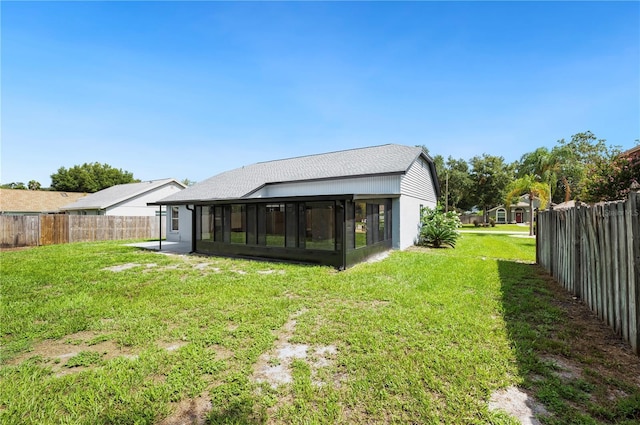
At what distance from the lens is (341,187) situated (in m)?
13.5

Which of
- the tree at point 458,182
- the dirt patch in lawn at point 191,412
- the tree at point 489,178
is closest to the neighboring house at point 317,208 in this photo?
the dirt patch in lawn at point 191,412

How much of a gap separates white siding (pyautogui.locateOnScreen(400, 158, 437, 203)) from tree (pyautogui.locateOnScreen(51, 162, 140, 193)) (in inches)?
2079

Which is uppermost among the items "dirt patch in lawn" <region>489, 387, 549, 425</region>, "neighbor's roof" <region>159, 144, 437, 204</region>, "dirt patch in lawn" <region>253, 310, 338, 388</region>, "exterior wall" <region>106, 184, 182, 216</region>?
"neighbor's roof" <region>159, 144, 437, 204</region>

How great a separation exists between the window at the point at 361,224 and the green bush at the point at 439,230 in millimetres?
5452

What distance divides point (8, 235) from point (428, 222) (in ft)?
72.1

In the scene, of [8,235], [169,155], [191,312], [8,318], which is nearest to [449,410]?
[191,312]

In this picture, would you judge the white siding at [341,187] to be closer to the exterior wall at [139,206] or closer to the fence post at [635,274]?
the fence post at [635,274]

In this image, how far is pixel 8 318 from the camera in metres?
4.35

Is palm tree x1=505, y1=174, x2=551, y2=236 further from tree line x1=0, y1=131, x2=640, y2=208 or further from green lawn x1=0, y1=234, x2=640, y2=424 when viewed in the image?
green lawn x1=0, y1=234, x2=640, y2=424

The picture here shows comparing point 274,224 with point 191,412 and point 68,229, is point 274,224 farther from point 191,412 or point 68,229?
point 68,229

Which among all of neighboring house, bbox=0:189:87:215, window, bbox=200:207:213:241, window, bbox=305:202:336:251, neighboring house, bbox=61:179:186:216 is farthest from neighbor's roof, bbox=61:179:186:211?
window, bbox=305:202:336:251

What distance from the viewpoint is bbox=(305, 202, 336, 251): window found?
848 cm

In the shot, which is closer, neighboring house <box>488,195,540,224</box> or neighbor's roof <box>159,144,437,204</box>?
neighbor's roof <box>159,144,437,204</box>

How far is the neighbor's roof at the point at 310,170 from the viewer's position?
516 inches
